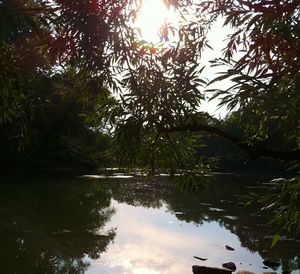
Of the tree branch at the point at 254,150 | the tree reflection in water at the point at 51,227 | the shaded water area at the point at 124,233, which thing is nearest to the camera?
the tree branch at the point at 254,150

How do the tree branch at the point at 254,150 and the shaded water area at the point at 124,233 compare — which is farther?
the shaded water area at the point at 124,233

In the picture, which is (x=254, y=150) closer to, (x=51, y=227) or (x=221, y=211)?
(x=51, y=227)

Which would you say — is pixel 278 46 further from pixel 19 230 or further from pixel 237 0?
pixel 19 230

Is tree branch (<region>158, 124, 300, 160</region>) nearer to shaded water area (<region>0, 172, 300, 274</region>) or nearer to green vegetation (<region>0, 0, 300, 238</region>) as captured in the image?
green vegetation (<region>0, 0, 300, 238</region>)

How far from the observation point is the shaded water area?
10.7 meters

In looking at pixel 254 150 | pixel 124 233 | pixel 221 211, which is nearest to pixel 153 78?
pixel 254 150

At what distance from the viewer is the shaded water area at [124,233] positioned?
10.7 m

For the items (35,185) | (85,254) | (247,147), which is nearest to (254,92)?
(247,147)

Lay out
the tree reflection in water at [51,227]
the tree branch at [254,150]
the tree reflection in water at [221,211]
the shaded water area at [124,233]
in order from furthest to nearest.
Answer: the tree reflection in water at [221,211] → the shaded water area at [124,233] → the tree reflection in water at [51,227] → the tree branch at [254,150]

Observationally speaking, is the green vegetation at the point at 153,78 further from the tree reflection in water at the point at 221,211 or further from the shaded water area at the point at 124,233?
the tree reflection in water at the point at 221,211

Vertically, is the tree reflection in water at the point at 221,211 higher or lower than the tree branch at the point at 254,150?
lower

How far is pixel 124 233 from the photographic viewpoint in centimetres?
1430

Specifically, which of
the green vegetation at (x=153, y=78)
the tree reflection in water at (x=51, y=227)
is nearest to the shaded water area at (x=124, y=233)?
the tree reflection in water at (x=51, y=227)

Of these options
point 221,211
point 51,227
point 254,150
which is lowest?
point 51,227
